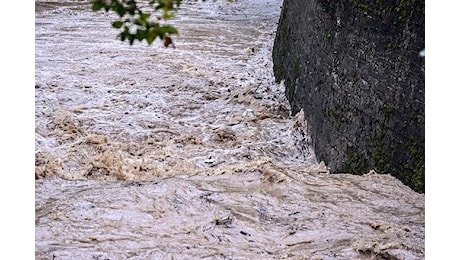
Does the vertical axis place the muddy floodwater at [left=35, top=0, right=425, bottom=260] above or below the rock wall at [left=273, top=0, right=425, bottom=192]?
below

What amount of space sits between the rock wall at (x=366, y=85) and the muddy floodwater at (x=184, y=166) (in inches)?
6.7

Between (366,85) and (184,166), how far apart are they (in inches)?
59.7

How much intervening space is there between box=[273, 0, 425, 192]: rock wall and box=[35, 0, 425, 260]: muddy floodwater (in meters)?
0.17

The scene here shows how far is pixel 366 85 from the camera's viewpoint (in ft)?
13.3

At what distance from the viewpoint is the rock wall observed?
132 inches

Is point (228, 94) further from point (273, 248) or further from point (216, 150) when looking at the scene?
point (273, 248)

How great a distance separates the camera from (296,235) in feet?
9.89

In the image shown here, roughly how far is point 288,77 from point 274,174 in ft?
9.65

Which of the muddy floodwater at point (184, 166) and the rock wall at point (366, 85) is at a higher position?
the rock wall at point (366, 85)

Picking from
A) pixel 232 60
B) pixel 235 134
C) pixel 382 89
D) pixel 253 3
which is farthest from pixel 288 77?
pixel 253 3

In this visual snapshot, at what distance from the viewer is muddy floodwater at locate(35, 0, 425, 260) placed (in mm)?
2902

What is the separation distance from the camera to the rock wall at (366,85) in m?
3.35

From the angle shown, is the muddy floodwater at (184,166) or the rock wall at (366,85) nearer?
the muddy floodwater at (184,166)

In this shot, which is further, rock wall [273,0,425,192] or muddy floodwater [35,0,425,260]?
rock wall [273,0,425,192]
